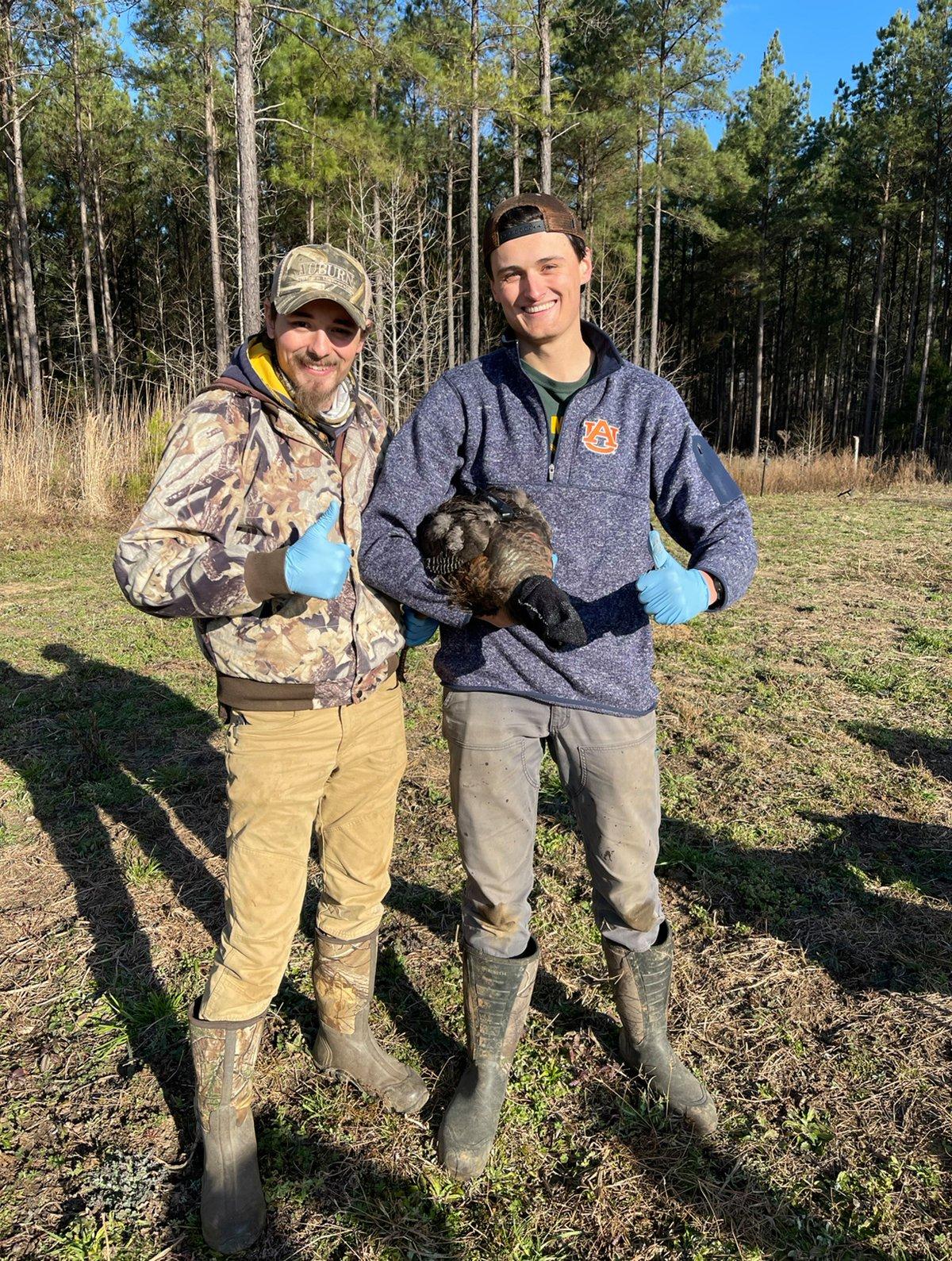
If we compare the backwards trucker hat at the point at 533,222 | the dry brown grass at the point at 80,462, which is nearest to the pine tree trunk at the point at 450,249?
the dry brown grass at the point at 80,462

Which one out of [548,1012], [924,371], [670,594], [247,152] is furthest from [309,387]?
[924,371]

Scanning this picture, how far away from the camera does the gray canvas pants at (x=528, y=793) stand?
227 cm

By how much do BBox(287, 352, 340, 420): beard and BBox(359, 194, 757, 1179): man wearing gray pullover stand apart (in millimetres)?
243

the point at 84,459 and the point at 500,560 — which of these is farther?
the point at 84,459

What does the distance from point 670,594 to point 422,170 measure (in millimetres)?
26945

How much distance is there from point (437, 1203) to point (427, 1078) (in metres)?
0.46

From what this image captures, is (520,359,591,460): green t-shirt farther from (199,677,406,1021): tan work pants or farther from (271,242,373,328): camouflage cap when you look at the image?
(199,677,406,1021): tan work pants

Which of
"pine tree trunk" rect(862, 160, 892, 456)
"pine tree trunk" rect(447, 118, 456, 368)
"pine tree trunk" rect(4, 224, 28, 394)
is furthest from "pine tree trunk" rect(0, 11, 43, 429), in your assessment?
"pine tree trunk" rect(862, 160, 892, 456)

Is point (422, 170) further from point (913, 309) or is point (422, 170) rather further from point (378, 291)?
point (913, 309)

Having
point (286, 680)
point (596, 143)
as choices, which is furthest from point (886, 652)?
point (596, 143)

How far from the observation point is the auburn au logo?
222cm

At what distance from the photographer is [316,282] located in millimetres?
2090

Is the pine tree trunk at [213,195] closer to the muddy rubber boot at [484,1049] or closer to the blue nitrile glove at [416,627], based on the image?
the blue nitrile glove at [416,627]

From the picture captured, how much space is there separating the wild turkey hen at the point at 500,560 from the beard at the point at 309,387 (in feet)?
1.38
